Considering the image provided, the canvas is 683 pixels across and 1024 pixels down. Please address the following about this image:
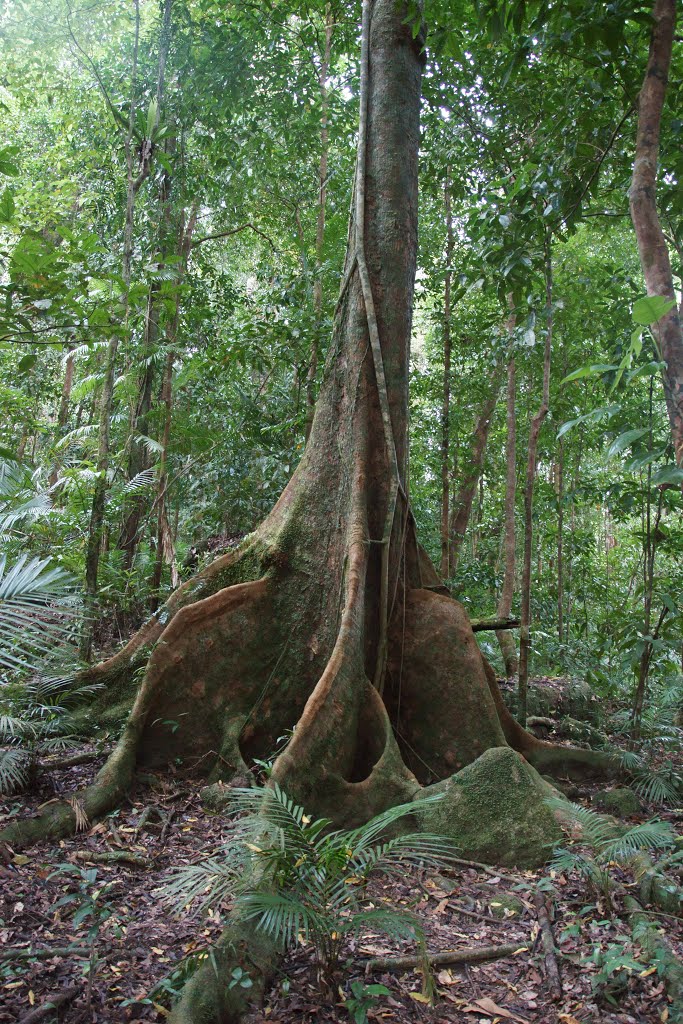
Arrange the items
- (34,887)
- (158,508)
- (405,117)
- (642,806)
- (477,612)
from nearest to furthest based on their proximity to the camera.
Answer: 1. (34,887)
2. (642,806)
3. (405,117)
4. (158,508)
5. (477,612)

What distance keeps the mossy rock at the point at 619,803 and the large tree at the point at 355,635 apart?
47 cm

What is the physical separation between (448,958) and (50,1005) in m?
1.44

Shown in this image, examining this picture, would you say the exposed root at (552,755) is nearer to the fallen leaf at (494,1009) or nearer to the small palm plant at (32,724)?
the fallen leaf at (494,1009)

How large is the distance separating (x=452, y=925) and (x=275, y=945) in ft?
2.80

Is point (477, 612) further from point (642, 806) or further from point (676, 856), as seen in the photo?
point (676, 856)

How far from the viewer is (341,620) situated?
438cm

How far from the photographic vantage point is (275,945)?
2662 millimetres

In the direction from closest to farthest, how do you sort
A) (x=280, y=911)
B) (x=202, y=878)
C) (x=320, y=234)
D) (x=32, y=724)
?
(x=280, y=911)
(x=202, y=878)
(x=32, y=724)
(x=320, y=234)

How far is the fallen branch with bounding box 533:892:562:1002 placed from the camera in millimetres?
2642

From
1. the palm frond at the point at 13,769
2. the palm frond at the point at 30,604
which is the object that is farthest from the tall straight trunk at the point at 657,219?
the palm frond at the point at 13,769

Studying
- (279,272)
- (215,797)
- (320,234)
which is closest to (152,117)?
(320,234)

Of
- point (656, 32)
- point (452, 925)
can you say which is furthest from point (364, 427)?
point (452, 925)

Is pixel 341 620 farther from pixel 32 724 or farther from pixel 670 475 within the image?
pixel 670 475

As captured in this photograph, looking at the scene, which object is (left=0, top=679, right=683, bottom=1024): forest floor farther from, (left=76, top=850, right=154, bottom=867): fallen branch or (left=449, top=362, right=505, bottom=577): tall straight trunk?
(left=449, top=362, right=505, bottom=577): tall straight trunk
